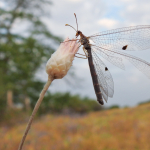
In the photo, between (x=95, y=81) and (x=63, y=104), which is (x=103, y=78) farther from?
(x=63, y=104)

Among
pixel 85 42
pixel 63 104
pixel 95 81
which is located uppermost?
pixel 85 42

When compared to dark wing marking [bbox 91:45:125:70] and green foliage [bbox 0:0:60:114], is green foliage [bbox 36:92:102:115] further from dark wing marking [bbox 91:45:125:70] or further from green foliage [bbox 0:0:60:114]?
dark wing marking [bbox 91:45:125:70]

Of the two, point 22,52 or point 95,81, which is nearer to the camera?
point 95,81

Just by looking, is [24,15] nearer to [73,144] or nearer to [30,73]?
[30,73]

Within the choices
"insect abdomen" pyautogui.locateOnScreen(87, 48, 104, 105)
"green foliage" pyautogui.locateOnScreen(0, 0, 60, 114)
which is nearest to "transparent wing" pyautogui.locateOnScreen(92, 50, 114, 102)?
"insect abdomen" pyautogui.locateOnScreen(87, 48, 104, 105)

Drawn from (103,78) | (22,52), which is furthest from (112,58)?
(22,52)

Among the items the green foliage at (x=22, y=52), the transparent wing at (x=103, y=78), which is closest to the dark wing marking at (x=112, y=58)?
the transparent wing at (x=103, y=78)

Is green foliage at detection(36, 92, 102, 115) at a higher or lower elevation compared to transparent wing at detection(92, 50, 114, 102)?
lower

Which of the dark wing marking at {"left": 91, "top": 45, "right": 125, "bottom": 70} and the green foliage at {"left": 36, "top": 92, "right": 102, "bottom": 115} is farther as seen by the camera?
the green foliage at {"left": 36, "top": 92, "right": 102, "bottom": 115}
